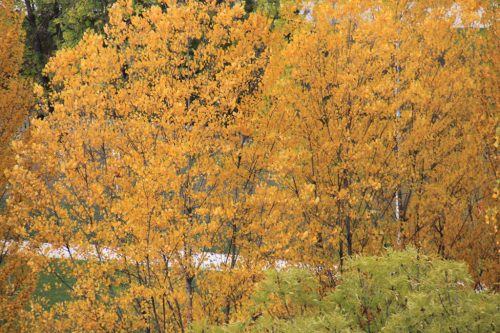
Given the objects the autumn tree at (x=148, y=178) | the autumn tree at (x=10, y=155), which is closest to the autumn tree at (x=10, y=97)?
the autumn tree at (x=10, y=155)

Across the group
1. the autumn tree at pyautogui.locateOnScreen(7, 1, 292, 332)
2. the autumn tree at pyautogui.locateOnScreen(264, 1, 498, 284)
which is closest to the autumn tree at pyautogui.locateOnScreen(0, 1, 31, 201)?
the autumn tree at pyautogui.locateOnScreen(7, 1, 292, 332)

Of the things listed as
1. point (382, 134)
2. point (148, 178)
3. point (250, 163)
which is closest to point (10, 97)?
point (250, 163)

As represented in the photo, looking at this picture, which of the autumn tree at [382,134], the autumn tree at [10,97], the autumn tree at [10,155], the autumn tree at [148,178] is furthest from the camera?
the autumn tree at [10,97]

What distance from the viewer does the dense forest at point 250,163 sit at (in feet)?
34.6

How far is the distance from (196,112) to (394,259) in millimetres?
4830

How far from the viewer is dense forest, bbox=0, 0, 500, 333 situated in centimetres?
1055

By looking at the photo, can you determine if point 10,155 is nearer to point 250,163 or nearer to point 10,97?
point 10,97

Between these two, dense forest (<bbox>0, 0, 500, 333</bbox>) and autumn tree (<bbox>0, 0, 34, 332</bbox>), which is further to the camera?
autumn tree (<bbox>0, 0, 34, 332</bbox>)

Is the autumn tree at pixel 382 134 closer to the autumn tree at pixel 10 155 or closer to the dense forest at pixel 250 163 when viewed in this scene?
the dense forest at pixel 250 163

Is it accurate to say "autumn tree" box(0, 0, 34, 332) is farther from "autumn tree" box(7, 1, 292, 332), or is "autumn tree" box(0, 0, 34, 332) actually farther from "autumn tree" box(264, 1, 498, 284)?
"autumn tree" box(264, 1, 498, 284)

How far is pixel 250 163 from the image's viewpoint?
522 inches

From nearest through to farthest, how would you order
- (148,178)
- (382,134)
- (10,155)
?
(148,178) → (382,134) → (10,155)

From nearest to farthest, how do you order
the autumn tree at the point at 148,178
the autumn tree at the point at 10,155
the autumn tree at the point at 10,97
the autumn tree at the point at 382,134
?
the autumn tree at the point at 148,178
the autumn tree at the point at 382,134
the autumn tree at the point at 10,155
the autumn tree at the point at 10,97

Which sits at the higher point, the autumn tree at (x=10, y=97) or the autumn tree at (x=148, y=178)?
the autumn tree at (x=10, y=97)
